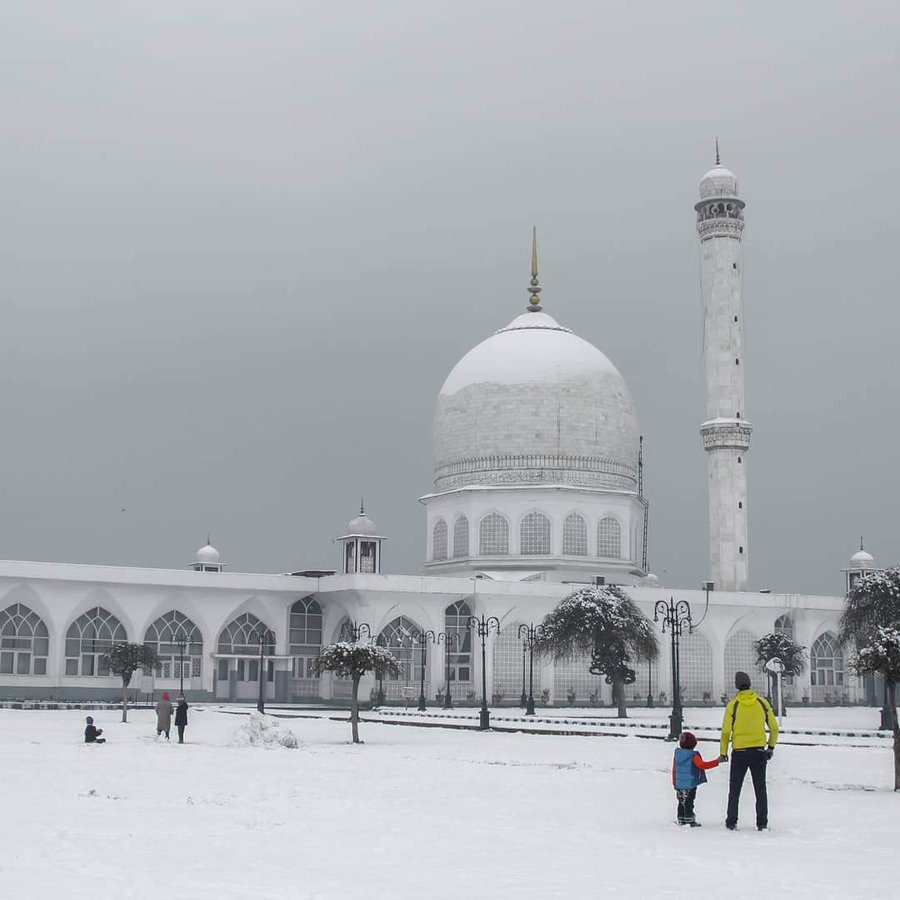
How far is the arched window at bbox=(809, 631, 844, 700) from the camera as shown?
71875 mm

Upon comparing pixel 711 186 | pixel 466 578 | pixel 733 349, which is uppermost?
pixel 711 186

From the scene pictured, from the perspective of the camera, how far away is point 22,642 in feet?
193

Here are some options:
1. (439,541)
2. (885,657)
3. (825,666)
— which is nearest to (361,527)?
(439,541)

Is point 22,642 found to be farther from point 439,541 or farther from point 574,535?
point 574,535

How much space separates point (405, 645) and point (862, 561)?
31.0m

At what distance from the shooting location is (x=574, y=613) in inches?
2122

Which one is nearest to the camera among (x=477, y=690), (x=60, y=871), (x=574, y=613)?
(x=60, y=871)

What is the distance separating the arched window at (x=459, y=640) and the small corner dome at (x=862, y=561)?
89.3 ft

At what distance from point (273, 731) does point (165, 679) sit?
32818mm

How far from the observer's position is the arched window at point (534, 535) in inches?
2697

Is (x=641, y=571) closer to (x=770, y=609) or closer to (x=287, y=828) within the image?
(x=770, y=609)

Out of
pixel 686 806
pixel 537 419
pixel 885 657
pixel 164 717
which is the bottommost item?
pixel 164 717

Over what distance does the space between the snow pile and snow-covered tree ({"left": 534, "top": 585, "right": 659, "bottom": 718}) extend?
2425cm

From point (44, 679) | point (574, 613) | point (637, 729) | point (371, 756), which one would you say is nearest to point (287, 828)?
point (371, 756)
